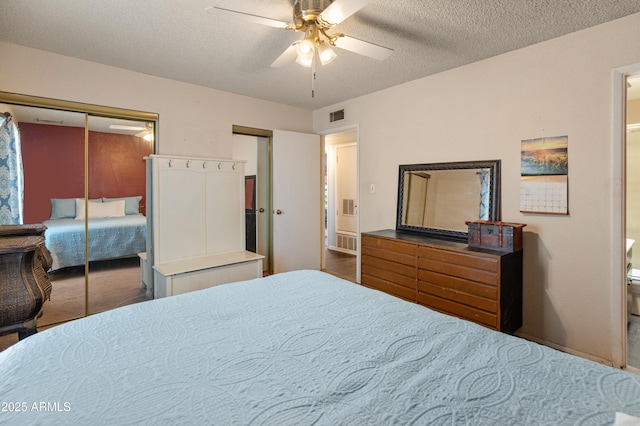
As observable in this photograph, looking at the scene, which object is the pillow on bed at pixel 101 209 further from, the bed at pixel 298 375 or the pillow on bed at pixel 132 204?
the bed at pixel 298 375

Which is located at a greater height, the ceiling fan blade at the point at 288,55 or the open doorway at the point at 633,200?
the ceiling fan blade at the point at 288,55

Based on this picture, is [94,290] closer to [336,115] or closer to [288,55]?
[288,55]

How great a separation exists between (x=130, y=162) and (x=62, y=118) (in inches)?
24.9

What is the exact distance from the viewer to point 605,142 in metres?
2.17

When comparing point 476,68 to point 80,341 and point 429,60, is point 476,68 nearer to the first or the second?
point 429,60

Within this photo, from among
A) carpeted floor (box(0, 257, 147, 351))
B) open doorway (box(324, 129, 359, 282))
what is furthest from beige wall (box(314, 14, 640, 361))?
carpeted floor (box(0, 257, 147, 351))

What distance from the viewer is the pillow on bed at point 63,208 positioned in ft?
9.09

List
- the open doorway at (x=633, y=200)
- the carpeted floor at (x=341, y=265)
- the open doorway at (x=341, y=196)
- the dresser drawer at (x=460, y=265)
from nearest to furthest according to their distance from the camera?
the dresser drawer at (x=460, y=265) → the open doorway at (x=633, y=200) → the carpeted floor at (x=341, y=265) → the open doorway at (x=341, y=196)

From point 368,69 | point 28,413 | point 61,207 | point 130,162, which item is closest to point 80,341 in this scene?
point 28,413

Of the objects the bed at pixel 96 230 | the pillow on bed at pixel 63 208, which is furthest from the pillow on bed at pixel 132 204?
the pillow on bed at pixel 63 208

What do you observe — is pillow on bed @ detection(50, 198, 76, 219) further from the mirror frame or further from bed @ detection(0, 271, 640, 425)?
the mirror frame

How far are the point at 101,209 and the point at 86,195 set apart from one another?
18 centimetres

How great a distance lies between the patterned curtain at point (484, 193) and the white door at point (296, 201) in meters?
2.25

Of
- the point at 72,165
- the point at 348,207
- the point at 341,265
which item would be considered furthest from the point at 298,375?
the point at 348,207
